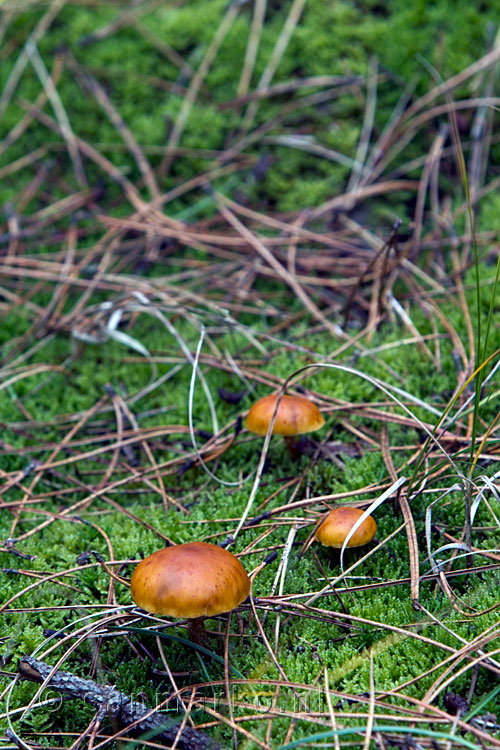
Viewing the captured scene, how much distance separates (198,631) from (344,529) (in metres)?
0.56

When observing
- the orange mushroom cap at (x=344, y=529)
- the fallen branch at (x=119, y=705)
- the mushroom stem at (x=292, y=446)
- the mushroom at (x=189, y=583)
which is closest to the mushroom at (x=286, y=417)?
the mushroom stem at (x=292, y=446)

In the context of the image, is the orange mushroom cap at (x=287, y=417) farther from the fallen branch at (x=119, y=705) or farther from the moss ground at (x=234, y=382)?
the fallen branch at (x=119, y=705)

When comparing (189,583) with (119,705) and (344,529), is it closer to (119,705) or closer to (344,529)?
(119,705)

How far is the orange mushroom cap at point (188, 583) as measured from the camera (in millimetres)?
1698

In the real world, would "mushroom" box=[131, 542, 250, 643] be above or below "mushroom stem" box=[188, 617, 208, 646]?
above

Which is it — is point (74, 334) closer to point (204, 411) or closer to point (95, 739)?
point (204, 411)

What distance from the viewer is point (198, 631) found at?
1932 millimetres

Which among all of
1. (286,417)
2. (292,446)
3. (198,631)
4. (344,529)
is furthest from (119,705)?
(292,446)

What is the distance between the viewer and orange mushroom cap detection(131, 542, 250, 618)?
5.57 ft

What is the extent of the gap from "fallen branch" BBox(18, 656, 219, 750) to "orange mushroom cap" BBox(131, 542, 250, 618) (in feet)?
0.84

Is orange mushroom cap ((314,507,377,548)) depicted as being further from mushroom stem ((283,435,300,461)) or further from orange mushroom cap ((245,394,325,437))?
mushroom stem ((283,435,300,461))

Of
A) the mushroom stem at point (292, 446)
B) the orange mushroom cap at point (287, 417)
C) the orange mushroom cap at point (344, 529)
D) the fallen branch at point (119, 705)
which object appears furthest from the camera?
the mushroom stem at point (292, 446)

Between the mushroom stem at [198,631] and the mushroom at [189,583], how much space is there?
203 millimetres

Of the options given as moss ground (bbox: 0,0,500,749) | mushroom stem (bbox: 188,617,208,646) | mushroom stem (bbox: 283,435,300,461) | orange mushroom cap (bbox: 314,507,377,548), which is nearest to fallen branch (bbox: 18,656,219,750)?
moss ground (bbox: 0,0,500,749)
